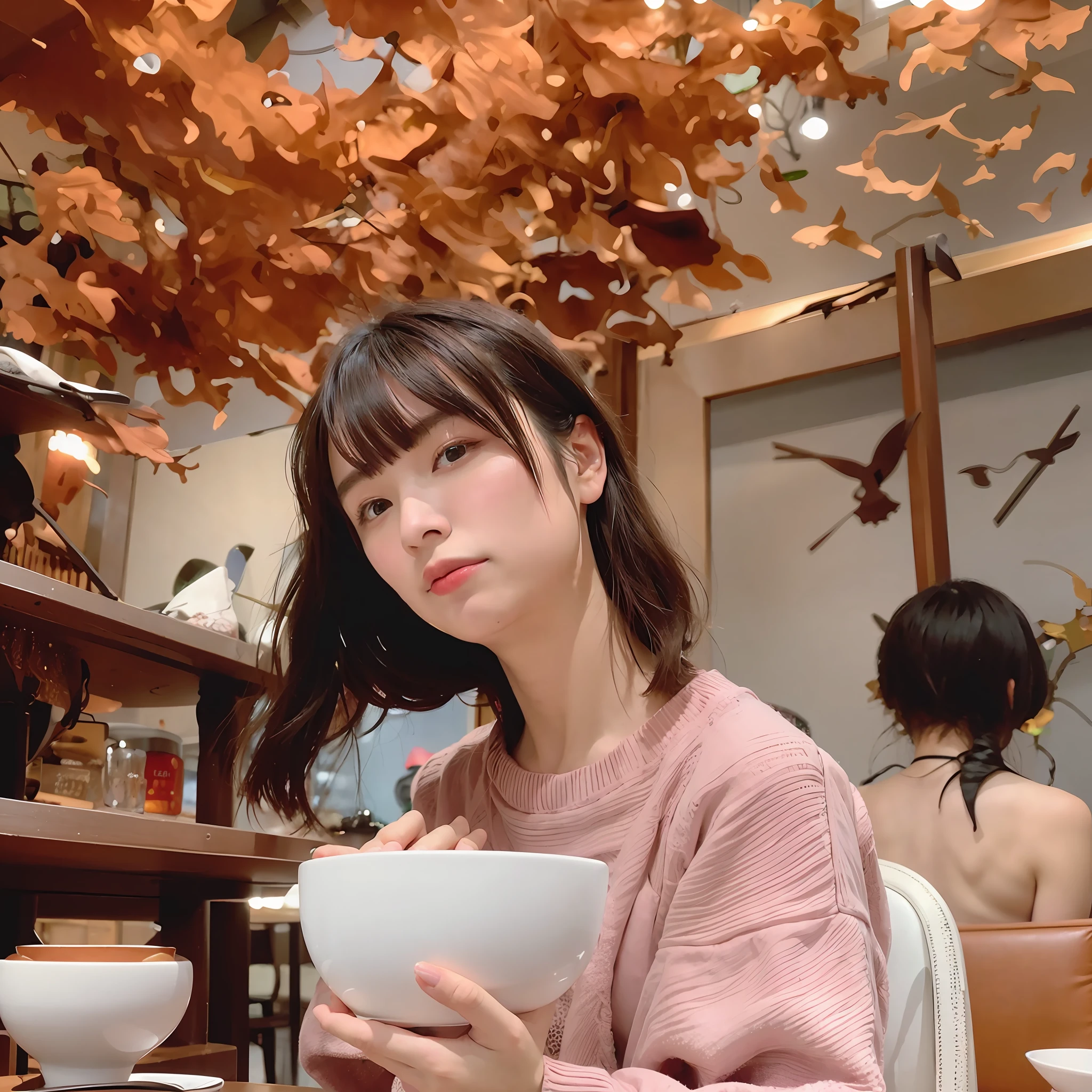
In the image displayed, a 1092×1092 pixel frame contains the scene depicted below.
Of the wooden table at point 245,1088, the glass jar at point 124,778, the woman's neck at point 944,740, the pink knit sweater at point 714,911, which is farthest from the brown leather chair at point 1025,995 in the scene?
the glass jar at point 124,778

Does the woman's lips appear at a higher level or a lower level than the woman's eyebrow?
lower

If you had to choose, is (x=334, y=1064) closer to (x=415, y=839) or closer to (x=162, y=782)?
(x=415, y=839)

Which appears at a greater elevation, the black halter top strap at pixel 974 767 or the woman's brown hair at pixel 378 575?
the woman's brown hair at pixel 378 575

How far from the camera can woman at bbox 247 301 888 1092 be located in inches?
25.3

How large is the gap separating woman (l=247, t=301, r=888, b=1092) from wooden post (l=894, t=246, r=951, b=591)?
137cm

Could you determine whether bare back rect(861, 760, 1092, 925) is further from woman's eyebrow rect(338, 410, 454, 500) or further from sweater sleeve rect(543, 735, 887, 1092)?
woman's eyebrow rect(338, 410, 454, 500)

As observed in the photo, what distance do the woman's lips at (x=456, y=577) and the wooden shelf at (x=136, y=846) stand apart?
29 centimetres

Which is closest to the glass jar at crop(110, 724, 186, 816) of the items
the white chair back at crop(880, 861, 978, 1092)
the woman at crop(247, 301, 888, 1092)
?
the woman at crop(247, 301, 888, 1092)

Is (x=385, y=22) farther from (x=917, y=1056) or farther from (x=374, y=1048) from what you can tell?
(x=917, y=1056)

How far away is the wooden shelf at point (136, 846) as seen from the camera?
29.4 inches

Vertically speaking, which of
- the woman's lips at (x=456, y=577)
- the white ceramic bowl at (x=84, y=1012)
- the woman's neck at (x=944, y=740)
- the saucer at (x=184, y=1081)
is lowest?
the saucer at (x=184, y=1081)

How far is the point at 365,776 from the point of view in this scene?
3.33 meters

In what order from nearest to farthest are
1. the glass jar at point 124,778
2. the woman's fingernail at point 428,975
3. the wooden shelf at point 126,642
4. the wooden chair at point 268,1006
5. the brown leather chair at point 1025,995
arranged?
the woman's fingernail at point 428,975
the wooden shelf at point 126,642
the brown leather chair at point 1025,995
the glass jar at point 124,778
the wooden chair at point 268,1006

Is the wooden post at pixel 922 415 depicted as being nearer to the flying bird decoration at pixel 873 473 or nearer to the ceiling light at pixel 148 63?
the flying bird decoration at pixel 873 473
